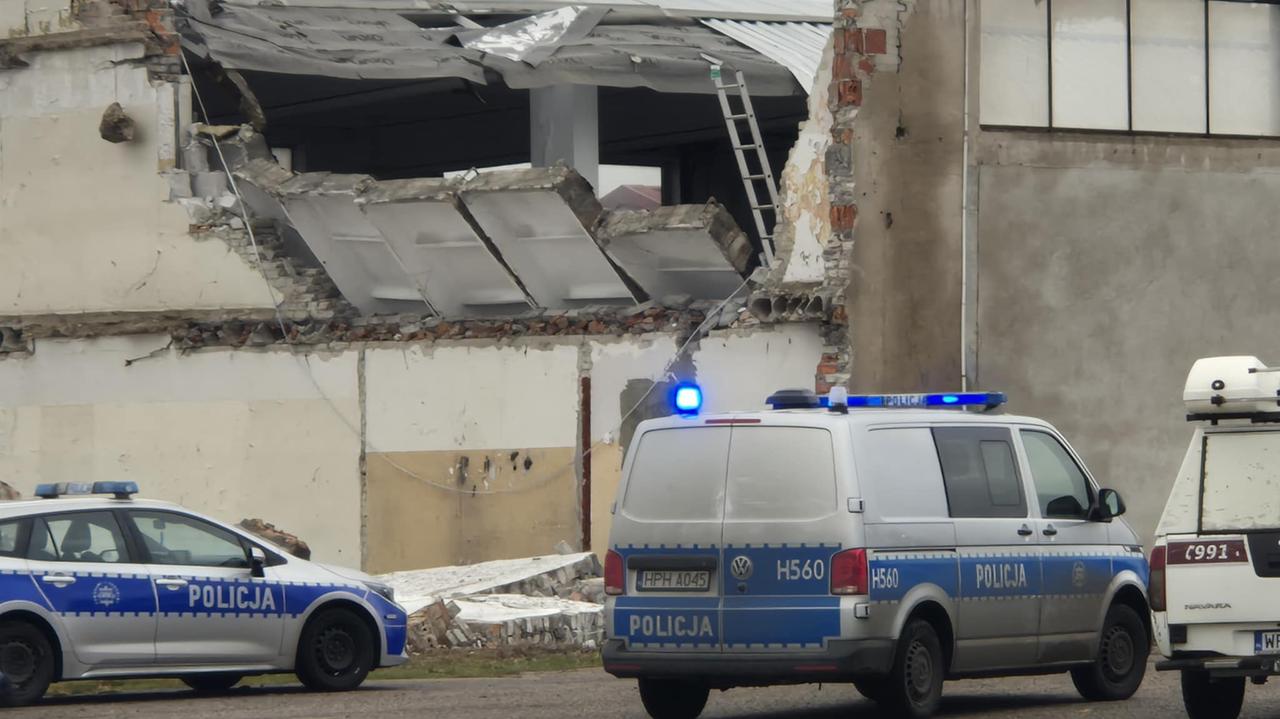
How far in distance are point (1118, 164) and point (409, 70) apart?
7.99 m

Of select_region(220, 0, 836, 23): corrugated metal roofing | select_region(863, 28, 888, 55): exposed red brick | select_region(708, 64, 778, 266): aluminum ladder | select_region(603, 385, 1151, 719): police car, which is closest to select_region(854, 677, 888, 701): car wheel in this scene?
select_region(603, 385, 1151, 719): police car

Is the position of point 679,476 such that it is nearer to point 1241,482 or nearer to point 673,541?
point 673,541

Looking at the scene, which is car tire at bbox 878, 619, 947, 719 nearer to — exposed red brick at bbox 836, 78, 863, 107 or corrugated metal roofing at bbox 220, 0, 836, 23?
exposed red brick at bbox 836, 78, 863, 107

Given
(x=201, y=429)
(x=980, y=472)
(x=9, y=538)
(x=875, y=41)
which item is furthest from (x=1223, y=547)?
(x=201, y=429)

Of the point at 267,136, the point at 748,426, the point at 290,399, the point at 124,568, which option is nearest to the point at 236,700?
the point at 124,568

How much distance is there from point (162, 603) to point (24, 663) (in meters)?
0.98

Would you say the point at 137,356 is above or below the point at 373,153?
below

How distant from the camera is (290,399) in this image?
846 inches

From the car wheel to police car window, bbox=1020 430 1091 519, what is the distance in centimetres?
186

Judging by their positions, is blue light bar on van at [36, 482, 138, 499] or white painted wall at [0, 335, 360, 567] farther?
white painted wall at [0, 335, 360, 567]

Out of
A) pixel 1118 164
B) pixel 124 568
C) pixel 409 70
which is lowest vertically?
pixel 124 568

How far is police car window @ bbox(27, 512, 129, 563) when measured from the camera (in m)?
13.3

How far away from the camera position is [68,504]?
13555 mm

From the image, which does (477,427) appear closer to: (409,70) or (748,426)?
(409,70)
